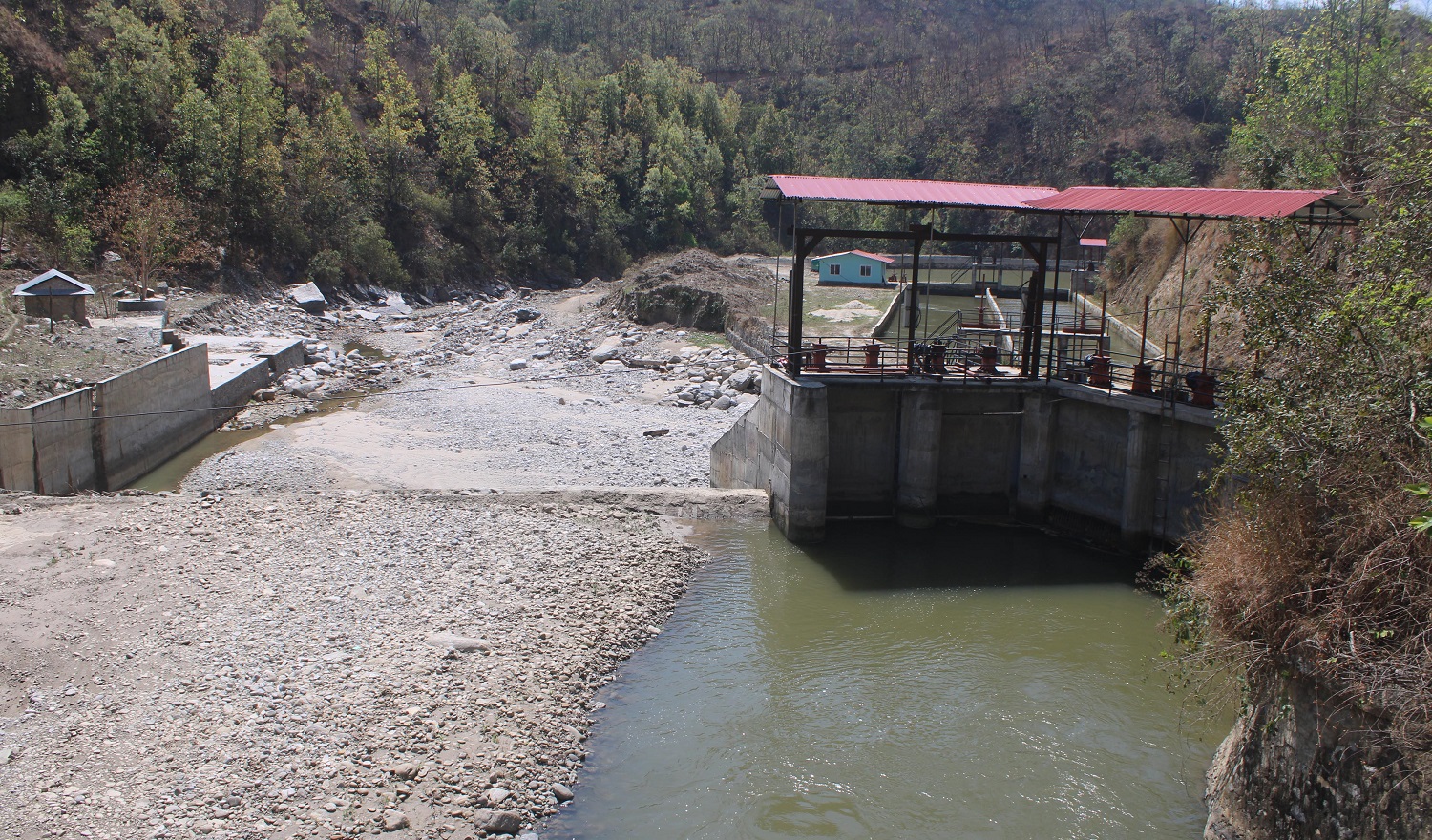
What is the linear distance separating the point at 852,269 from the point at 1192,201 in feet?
127

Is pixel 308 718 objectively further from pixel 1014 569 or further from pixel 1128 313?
pixel 1128 313

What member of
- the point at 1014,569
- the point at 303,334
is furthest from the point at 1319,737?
the point at 303,334

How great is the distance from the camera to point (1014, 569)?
66.9 feet

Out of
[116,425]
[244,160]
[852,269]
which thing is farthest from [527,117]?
[116,425]

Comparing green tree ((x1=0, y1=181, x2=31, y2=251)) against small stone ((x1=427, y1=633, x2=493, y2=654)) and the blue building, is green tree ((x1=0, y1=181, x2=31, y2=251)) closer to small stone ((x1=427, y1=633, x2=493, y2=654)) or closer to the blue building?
small stone ((x1=427, y1=633, x2=493, y2=654))

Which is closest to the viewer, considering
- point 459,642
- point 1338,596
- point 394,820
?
point 1338,596

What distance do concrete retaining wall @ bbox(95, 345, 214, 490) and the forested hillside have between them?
13.6 meters

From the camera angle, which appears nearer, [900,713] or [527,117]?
[900,713]

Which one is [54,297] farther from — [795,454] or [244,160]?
[795,454]

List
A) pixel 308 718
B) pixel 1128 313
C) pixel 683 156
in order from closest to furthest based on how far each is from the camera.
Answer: pixel 308 718, pixel 1128 313, pixel 683 156

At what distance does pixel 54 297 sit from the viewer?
32906 millimetres

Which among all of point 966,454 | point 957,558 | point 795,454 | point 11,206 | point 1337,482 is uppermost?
point 11,206

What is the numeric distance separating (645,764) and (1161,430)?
43.9 feet

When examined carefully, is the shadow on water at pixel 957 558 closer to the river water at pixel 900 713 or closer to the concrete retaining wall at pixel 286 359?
the river water at pixel 900 713
